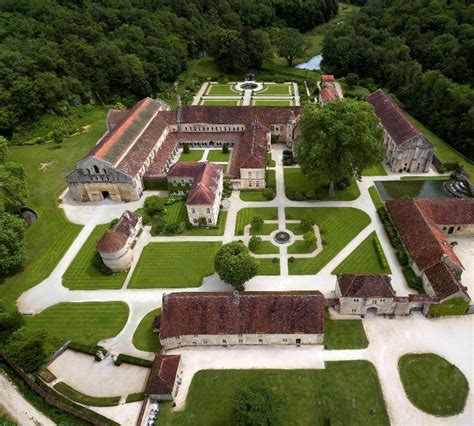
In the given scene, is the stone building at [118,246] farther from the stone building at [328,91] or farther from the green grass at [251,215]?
the stone building at [328,91]

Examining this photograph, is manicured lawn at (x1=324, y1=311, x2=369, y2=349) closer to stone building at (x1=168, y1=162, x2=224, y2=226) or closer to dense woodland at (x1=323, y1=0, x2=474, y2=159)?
stone building at (x1=168, y1=162, x2=224, y2=226)

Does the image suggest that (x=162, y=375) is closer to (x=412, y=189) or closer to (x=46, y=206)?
(x=46, y=206)

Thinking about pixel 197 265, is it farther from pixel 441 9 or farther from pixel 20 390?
pixel 441 9

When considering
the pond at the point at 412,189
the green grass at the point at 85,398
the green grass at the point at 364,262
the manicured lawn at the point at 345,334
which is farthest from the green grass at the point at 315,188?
the green grass at the point at 85,398

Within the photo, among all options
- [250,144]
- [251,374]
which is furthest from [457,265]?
[250,144]

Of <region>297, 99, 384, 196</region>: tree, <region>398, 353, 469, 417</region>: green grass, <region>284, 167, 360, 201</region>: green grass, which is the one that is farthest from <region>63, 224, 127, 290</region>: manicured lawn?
<region>398, 353, 469, 417</region>: green grass

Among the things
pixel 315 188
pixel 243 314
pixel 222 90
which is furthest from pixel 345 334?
pixel 222 90
